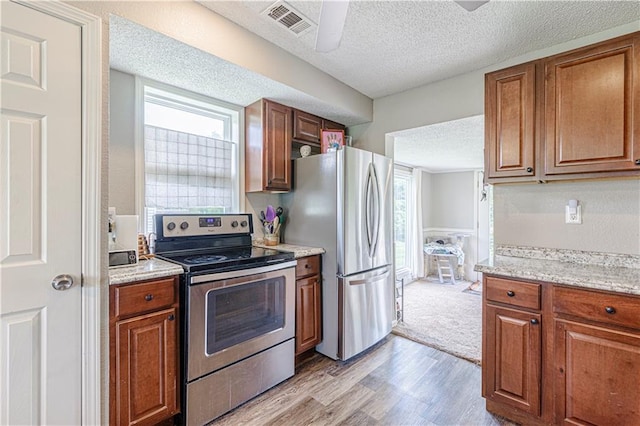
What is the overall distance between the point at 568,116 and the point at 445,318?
257 centimetres

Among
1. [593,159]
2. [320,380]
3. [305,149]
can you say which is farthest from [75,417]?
[593,159]

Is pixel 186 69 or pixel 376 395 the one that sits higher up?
pixel 186 69

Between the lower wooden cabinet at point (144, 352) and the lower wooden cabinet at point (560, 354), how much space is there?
1865mm

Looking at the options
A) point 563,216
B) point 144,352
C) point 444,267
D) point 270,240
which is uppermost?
point 563,216

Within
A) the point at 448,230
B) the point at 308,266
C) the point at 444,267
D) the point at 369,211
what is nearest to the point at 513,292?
the point at 369,211

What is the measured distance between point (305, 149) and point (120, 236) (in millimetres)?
1683

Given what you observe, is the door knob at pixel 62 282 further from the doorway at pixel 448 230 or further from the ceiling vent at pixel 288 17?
the doorway at pixel 448 230

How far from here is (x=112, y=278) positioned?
1.43 m

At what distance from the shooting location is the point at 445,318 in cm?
354

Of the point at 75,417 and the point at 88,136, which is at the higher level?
the point at 88,136

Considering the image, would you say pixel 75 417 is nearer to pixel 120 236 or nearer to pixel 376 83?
pixel 120 236

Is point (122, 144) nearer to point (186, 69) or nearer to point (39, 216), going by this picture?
point (186, 69)

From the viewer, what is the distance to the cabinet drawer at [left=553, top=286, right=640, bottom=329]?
1.39 metres

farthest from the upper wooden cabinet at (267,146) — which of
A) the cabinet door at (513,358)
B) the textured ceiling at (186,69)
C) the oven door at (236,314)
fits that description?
the cabinet door at (513,358)
